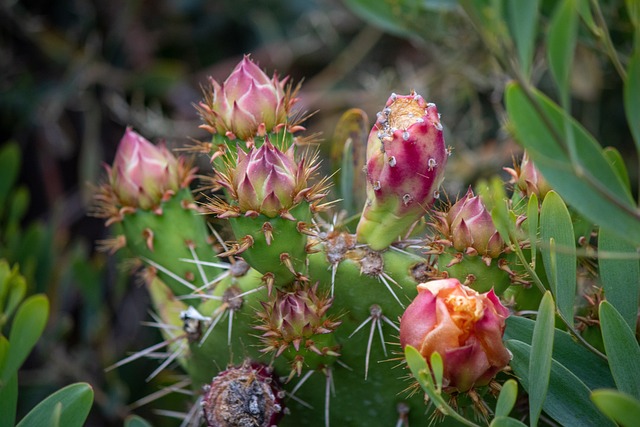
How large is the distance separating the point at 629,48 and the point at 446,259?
1010 mm

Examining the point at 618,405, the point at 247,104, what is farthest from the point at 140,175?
the point at 618,405

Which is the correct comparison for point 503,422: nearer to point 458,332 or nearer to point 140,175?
point 458,332

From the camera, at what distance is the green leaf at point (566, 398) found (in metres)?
0.77

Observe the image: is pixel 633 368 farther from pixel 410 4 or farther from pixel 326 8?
pixel 326 8

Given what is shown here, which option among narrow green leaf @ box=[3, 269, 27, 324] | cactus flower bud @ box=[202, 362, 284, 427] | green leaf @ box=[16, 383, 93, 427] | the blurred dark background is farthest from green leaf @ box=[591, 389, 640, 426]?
the blurred dark background

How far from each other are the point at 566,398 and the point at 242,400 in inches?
14.4

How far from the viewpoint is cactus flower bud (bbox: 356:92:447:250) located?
2.72 feet

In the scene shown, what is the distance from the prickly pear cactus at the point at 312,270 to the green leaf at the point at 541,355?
49 millimetres

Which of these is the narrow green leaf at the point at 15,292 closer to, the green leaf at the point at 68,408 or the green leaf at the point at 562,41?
the green leaf at the point at 68,408

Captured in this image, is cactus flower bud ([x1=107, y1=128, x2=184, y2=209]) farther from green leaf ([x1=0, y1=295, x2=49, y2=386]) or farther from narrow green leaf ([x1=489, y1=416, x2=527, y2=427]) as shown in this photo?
narrow green leaf ([x1=489, y1=416, x2=527, y2=427])

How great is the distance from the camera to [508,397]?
2.16 feet

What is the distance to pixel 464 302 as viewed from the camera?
29.3 inches

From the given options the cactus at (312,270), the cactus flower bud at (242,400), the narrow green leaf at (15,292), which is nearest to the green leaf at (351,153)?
the cactus at (312,270)

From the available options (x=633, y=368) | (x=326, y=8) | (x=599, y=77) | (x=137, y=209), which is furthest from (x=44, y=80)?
(x=633, y=368)
